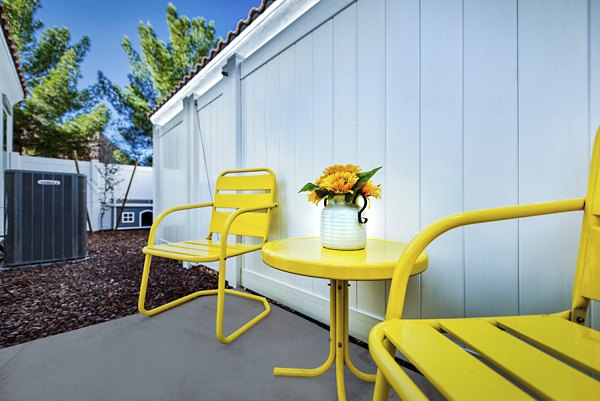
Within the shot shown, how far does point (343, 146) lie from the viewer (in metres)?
1.49

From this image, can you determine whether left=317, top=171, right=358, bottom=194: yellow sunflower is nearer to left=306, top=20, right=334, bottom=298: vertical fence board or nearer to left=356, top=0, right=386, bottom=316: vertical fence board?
left=356, top=0, right=386, bottom=316: vertical fence board

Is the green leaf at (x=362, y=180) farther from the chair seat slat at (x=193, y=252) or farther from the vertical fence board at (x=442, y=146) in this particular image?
the chair seat slat at (x=193, y=252)

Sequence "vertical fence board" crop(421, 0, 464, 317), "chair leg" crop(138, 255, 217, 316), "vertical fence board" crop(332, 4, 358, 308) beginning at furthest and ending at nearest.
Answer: "chair leg" crop(138, 255, 217, 316)
"vertical fence board" crop(332, 4, 358, 308)
"vertical fence board" crop(421, 0, 464, 317)

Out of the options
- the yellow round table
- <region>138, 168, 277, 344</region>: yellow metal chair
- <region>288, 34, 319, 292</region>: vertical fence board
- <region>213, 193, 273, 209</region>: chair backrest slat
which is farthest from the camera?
<region>213, 193, 273, 209</region>: chair backrest slat

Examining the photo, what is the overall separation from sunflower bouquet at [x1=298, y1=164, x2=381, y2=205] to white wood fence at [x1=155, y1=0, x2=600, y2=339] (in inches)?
13.6

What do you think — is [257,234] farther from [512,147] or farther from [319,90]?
[512,147]

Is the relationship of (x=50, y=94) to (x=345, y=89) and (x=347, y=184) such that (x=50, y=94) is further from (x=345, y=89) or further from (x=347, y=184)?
(x=347, y=184)

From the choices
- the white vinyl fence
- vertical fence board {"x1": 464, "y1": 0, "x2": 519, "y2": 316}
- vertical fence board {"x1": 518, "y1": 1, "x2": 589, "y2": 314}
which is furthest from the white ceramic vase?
the white vinyl fence

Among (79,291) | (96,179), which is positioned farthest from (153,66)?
(79,291)

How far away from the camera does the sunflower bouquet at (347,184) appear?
3.10ft

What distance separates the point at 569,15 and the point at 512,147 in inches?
16.4

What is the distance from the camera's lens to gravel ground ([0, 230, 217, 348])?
1577mm

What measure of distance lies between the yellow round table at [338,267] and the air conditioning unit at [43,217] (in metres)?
3.23

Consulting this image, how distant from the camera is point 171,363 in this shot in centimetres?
114
